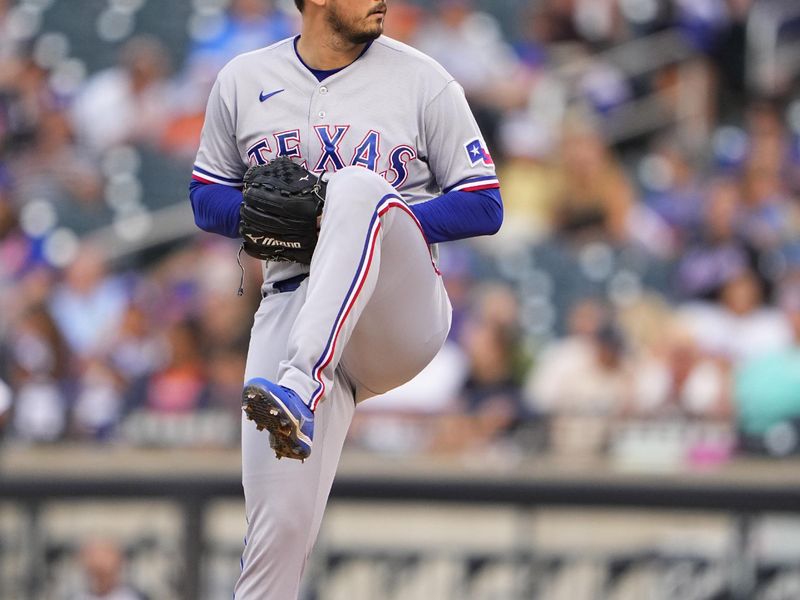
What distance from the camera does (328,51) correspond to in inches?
143

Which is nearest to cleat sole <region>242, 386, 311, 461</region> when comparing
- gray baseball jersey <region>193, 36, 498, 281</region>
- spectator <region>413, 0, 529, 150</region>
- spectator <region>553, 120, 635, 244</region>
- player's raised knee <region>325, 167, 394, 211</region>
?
player's raised knee <region>325, 167, 394, 211</region>

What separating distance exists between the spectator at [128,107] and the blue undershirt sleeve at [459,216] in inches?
252

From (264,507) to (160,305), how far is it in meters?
5.02

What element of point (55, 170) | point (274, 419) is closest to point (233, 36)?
point (55, 170)

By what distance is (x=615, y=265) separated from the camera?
8555 mm

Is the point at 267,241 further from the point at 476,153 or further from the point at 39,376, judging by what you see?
the point at 39,376

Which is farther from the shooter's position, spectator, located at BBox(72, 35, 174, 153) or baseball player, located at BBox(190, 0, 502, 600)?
spectator, located at BBox(72, 35, 174, 153)

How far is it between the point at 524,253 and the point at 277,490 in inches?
206

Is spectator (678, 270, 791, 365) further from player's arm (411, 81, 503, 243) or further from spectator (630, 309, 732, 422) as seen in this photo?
player's arm (411, 81, 503, 243)

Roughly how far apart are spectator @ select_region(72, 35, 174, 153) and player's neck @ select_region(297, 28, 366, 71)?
6.16 meters

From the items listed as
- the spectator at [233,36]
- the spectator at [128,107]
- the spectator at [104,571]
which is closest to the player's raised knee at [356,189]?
the spectator at [104,571]

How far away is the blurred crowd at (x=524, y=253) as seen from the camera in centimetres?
704

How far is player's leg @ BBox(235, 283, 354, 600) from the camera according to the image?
3.56 meters

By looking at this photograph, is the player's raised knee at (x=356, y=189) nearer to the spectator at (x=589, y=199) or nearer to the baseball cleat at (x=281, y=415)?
the baseball cleat at (x=281, y=415)
